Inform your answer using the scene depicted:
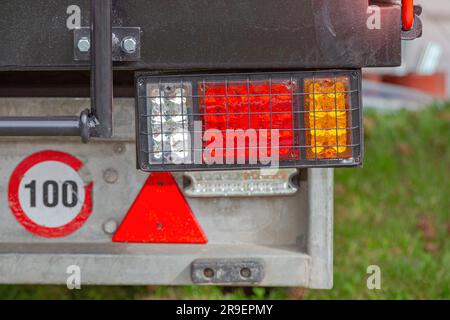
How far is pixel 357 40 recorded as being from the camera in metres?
2.13

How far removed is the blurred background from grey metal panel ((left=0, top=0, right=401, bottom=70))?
1.35m

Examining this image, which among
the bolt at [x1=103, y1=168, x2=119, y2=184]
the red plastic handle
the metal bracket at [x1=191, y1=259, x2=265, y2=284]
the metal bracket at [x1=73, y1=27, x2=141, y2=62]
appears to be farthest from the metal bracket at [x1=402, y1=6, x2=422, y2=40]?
the bolt at [x1=103, y1=168, x2=119, y2=184]

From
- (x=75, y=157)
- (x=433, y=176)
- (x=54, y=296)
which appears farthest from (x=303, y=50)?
(x=433, y=176)

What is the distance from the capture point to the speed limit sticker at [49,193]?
265 cm

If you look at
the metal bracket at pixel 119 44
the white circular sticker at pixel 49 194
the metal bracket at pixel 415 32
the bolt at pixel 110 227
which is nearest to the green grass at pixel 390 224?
the bolt at pixel 110 227

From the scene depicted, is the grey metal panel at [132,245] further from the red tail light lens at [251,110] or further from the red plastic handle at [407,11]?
the red plastic handle at [407,11]

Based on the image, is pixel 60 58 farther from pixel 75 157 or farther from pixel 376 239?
pixel 376 239

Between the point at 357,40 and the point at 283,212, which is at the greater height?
the point at 357,40

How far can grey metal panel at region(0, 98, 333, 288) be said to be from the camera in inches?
101

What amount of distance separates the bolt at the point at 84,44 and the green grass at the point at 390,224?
1519 millimetres

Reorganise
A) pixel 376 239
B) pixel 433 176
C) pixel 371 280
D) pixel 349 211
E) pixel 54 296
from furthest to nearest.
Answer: pixel 433 176 < pixel 349 211 < pixel 376 239 < pixel 54 296 < pixel 371 280

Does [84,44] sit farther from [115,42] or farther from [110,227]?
[110,227]

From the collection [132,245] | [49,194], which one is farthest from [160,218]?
[49,194]
